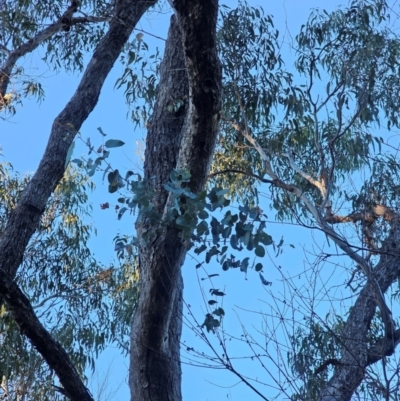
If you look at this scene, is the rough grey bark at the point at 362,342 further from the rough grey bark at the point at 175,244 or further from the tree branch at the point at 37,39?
the tree branch at the point at 37,39

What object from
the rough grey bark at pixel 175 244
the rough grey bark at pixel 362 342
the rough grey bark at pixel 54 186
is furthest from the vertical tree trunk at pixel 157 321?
the rough grey bark at pixel 362 342

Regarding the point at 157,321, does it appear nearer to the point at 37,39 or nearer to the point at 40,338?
the point at 40,338

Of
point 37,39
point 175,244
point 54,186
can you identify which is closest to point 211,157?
point 175,244

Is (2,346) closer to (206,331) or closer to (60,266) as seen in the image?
(60,266)

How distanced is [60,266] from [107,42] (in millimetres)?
2472

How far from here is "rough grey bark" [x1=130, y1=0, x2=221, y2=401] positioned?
275 cm

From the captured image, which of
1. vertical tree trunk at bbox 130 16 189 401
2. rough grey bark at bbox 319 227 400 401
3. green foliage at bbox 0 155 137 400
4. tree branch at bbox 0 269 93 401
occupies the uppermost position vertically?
green foliage at bbox 0 155 137 400

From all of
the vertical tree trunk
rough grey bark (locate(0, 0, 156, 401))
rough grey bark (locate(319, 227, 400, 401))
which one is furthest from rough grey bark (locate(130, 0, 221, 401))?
rough grey bark (locate(319, 227, 400, 401))

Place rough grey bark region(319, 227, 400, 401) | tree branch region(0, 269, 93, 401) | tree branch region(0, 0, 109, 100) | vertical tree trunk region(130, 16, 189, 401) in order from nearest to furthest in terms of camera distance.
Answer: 1. tree branch region(0, 269, 93, 401)
2. vertical tree trunk region(130, 16, 189, 401)
3. rough grey bark region(319, 227, 400, 401)
4. tree branch region(0, 0, 109, 100)

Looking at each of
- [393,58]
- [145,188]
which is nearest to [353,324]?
[145,188]

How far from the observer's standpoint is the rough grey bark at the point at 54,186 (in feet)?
8.99

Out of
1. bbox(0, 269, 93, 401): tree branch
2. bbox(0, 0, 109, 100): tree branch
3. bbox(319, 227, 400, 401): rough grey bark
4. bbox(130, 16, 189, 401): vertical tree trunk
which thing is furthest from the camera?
bbox(0, 0, 109, 100): tree branch

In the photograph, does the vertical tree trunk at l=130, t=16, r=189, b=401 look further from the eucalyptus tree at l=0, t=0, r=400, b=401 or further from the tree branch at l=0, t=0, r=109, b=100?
the tree branch at l=0, t=0, r=109, b=100

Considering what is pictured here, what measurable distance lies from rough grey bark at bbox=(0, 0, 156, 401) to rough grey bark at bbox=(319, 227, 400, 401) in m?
0.99
